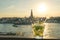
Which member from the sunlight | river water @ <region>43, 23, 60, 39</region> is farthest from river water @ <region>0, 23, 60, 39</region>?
the sunlight

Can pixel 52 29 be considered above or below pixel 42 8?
below

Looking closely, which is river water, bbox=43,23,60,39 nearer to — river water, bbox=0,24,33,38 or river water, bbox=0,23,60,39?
river water, bbox=0,23,60,39

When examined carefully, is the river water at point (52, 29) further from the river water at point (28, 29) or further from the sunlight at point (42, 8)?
the sunlight at point (42, 8)

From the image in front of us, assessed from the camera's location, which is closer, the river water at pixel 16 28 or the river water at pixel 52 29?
the river water at pixel 52 29

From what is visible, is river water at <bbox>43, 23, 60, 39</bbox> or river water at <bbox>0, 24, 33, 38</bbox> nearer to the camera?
river water at <bbox>43, 23, 60, 39</bbox>

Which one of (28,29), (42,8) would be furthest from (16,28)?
(42,8)

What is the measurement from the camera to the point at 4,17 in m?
2.79

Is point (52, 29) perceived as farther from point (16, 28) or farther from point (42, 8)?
point (16, 28)

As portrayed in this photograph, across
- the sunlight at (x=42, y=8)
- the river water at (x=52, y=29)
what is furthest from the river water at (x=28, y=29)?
the sunlight at (x=42, y=8)

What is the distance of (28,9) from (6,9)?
44 centimetres

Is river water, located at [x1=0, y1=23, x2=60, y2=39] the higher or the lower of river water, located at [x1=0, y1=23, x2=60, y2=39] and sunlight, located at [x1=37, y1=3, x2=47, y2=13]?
the lower

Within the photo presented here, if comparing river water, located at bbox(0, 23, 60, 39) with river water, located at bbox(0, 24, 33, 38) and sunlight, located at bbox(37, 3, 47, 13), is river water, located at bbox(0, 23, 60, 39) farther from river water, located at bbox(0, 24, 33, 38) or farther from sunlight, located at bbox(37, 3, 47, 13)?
sunlight, located at bbox(37, 3, 47, 13)

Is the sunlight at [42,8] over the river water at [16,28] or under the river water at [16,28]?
over

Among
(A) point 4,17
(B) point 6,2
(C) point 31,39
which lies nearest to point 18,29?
(A) point 4,17
